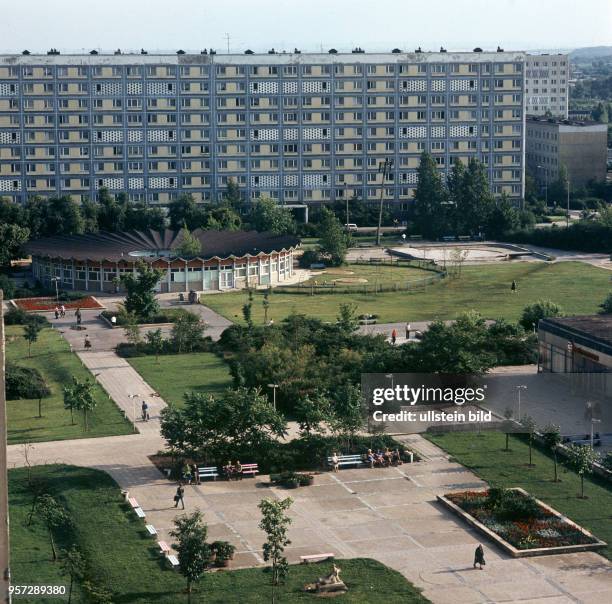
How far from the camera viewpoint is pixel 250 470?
4525cm

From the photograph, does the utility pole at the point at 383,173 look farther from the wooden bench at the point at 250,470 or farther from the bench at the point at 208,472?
the bench at the point at 208,472

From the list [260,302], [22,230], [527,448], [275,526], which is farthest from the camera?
[22,230]

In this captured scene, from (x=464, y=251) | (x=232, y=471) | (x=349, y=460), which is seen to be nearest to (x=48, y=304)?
(x=464, y=251)

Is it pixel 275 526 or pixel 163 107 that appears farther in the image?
pixel 163 107

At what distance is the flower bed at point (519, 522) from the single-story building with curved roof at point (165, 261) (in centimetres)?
4782

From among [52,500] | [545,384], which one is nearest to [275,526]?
[52,500]

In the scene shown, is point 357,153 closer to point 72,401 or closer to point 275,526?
point 72,401

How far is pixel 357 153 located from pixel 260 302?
49.9 meters

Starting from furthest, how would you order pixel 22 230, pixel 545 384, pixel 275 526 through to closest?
pixel 22 230 → pixel 545 384 → pixel 275 526

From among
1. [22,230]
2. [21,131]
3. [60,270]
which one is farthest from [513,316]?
[21,131]

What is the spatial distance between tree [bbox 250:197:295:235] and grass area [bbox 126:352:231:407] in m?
44.9

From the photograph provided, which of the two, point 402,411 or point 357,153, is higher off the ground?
point 357,153

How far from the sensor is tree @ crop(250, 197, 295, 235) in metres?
111

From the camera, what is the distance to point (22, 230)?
96.4 m
